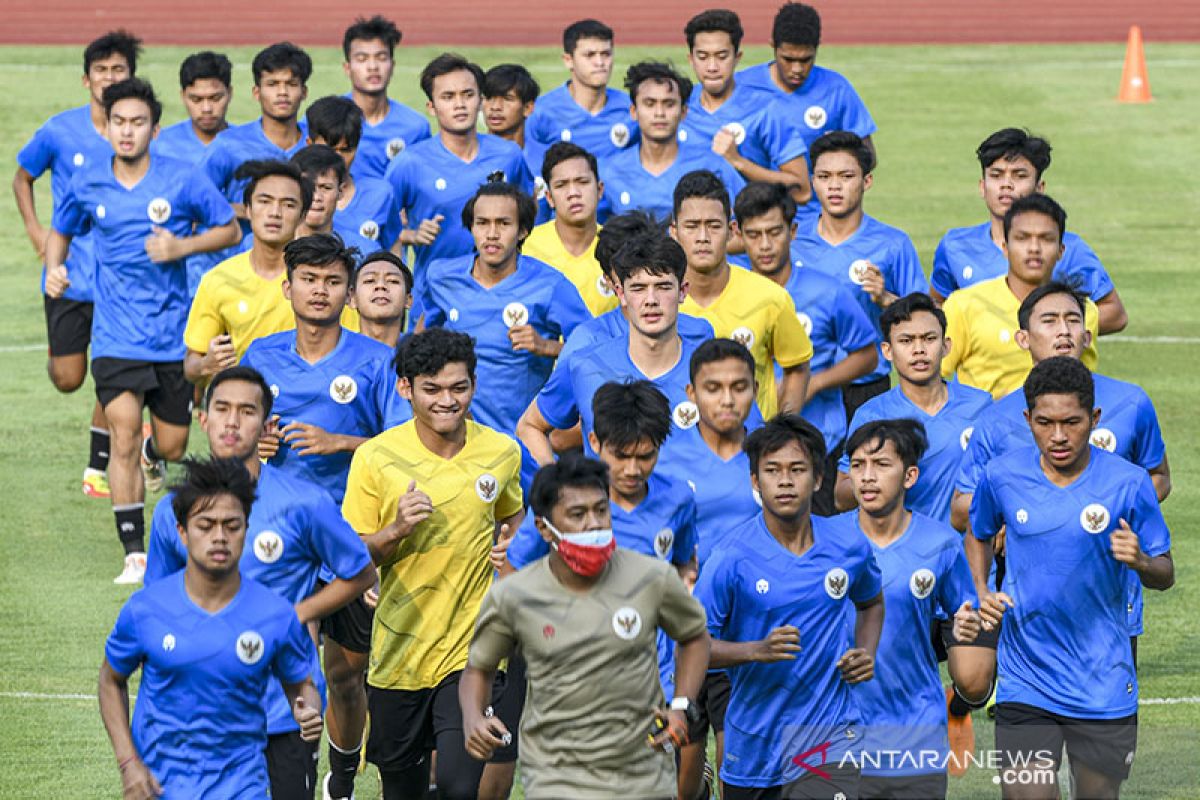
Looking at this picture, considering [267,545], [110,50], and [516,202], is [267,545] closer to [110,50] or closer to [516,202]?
[516,202]

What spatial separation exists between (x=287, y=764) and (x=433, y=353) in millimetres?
1530

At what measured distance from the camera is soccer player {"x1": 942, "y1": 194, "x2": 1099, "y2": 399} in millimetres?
10352

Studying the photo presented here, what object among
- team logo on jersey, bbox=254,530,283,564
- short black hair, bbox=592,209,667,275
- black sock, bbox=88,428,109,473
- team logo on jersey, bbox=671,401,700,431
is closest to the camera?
team logo on jersey, bbox=254,530,283,564

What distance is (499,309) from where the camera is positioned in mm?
10758

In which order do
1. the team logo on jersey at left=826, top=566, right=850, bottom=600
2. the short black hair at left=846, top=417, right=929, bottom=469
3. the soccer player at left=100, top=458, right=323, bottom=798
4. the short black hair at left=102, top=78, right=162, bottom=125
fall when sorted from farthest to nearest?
1. the short black hair at left=102, top=78, right=162, bottom=125
2. the short black hair at left=846, top=417, right=929, bottom=469
3. the team logo on jersey at left=826, top=566, right=850, bottom=600
4. the soccer player at left=100, top=458, right=323, bottom=798

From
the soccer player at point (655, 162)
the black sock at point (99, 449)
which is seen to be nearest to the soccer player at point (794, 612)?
the soccer player at point (655, 162)

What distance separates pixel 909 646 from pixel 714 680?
2.69 ft

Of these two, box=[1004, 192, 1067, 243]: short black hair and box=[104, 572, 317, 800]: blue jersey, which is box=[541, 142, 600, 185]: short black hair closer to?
box=[1004, 192, 1067, 243]: short black hair

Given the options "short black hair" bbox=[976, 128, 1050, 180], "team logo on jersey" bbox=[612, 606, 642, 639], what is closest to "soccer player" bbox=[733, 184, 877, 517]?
"short black hair" bbox=[976, 128, 1050, 180]

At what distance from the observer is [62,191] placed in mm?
13812

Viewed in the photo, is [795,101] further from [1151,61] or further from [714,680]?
[1151,61]

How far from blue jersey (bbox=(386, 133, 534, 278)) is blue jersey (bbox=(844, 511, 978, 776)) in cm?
464

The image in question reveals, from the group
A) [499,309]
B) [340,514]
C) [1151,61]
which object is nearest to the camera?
[340,514]

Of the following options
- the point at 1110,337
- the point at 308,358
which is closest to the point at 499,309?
the point at 308,358
